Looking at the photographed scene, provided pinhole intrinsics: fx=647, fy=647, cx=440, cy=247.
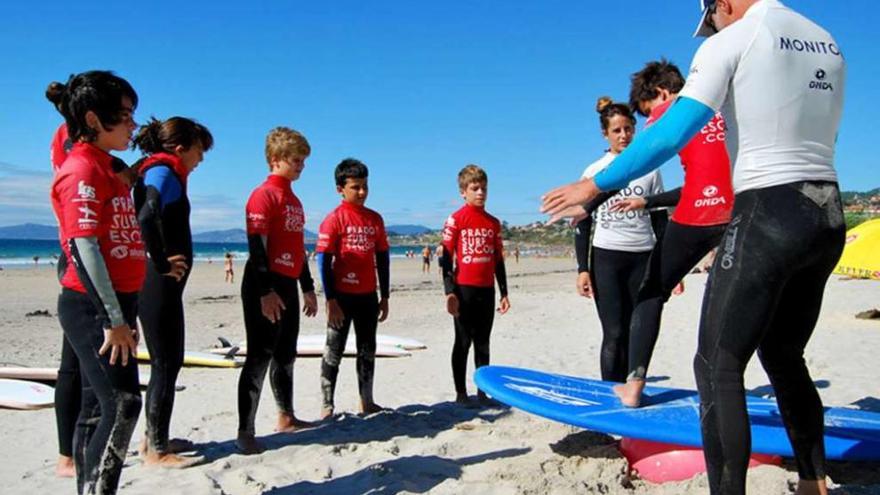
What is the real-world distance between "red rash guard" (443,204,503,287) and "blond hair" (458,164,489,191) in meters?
0.20

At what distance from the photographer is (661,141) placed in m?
2.10

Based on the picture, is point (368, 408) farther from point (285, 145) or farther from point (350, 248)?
point (285, 145)

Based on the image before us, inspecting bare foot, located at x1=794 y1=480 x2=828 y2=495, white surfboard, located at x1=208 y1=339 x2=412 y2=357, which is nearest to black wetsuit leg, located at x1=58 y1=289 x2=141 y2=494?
bare foot, located at x1=794 y1=480 x2=828 y2=495

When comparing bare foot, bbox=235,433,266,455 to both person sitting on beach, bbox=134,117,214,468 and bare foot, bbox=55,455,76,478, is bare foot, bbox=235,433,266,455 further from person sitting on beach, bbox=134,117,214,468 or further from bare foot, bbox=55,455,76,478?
bare foot, bbox=55,455,76,478

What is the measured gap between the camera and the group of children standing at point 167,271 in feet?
8.73

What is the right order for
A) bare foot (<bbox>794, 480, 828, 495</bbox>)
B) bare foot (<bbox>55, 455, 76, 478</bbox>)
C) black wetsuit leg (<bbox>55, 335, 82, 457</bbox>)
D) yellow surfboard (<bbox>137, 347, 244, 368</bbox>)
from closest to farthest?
1. bare foot (<bbox>794, 480, 828, 495</bbox>)
2. black wetsuit leg (<bbox>55, 335, 82, 457</bbox>)
3. bare foot (<bbox>55, 455, 76, 478</bbox>)
4. yellow surfboard (<bbox>137, 347, 244, 368</bbox>)

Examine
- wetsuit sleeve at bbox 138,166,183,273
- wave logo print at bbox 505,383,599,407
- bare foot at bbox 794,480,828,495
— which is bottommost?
bare foot at bbox 794,480,828,495

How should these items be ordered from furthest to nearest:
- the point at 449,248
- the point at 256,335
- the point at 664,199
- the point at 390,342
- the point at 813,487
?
the point at 390,342 < the point at 449,248 < the point at 256,335 < the point at 664,199 < the point at 813,487

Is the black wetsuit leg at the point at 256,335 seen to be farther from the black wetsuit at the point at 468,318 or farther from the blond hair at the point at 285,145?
the black wetsuit at the point at 468,318

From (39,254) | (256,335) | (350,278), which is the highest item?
(39,254)

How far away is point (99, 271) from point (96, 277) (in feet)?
0.08

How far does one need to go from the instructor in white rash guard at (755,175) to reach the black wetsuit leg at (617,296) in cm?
198

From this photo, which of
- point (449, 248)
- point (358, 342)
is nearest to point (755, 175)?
point (449, 248)

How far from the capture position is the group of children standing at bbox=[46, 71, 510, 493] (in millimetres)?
2662
